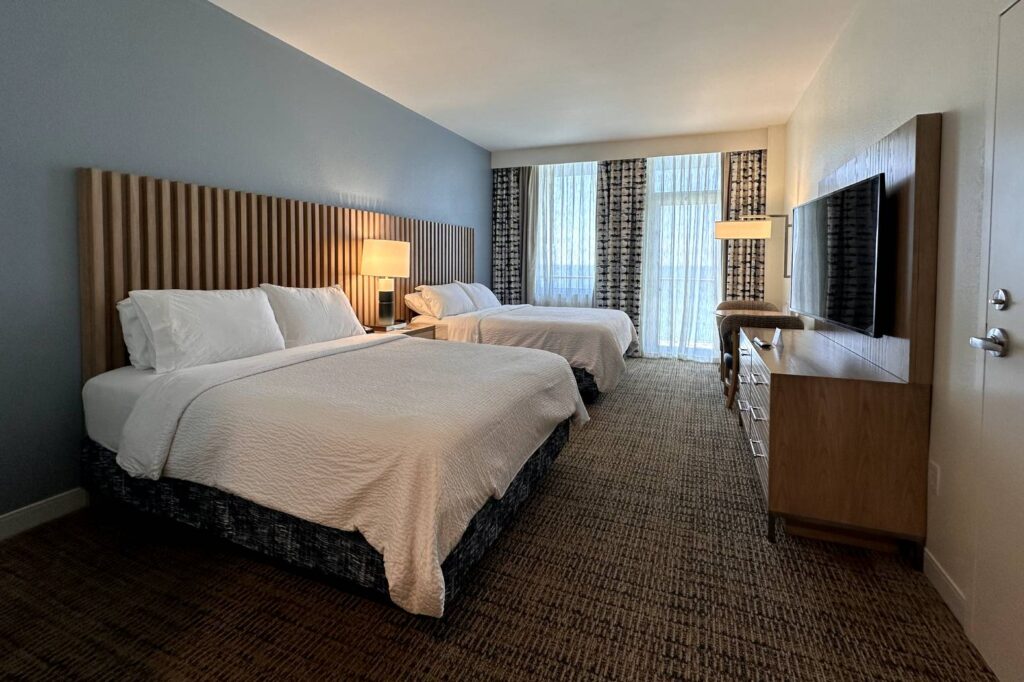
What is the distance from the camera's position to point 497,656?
5.01ft

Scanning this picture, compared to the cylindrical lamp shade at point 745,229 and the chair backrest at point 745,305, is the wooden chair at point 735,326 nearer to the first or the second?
the chair backrest at point 745,305

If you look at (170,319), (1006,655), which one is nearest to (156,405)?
(170,319)

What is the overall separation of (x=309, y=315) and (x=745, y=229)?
13.7 feet

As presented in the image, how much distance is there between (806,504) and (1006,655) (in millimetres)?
740

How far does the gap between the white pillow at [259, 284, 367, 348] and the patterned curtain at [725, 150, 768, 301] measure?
4420 millimetres

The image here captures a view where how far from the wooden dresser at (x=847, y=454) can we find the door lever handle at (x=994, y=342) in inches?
A: 19.6

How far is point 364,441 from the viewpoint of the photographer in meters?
1.61

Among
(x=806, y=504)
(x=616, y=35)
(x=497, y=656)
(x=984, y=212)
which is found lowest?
(x=497, y=656)

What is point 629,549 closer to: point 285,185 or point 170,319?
point 170,319

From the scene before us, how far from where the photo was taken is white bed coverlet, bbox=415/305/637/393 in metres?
4.21

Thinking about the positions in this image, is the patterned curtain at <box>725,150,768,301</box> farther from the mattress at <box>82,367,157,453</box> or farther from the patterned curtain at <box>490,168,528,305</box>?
the mattress at <box>82,367,157,453</box>

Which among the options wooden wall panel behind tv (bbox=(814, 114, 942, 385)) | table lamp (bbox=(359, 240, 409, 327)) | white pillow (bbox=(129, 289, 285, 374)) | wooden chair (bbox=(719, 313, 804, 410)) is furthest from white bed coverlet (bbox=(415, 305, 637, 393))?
wooden wall panel behind tv (bbox=(814, 114, 942, 385))

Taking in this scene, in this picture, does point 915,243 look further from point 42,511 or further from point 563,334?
point 42,511

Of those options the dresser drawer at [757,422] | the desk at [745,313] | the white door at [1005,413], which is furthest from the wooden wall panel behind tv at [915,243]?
the desk at [745,313]
